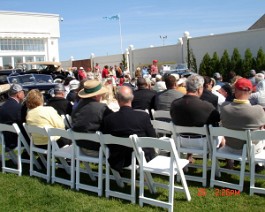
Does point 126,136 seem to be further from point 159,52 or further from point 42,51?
point 42,51

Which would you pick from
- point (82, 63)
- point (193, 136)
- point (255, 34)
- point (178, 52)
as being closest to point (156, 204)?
point (193, 136)

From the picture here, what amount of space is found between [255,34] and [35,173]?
765 inches

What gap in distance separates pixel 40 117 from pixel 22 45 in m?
37.4

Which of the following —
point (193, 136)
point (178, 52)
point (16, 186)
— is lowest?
point (16, 186)

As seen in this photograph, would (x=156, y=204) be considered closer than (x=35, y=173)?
Yes

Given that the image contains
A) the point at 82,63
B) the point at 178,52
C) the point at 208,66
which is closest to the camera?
the point at 208,66

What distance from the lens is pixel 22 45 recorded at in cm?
4094

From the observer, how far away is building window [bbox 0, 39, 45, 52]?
39250mm

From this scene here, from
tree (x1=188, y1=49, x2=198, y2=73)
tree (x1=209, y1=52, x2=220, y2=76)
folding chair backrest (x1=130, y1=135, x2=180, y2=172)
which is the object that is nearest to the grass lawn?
folding chair backrest (x1=130, y1=135, x2=180, y2=172)

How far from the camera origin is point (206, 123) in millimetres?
5227

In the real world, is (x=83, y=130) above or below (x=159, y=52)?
below

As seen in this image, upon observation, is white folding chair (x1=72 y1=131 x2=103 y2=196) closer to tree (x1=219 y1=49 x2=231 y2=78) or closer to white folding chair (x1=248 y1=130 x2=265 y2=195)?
white folding chair (x1=248 y1=130 x2=265 y2=195)
